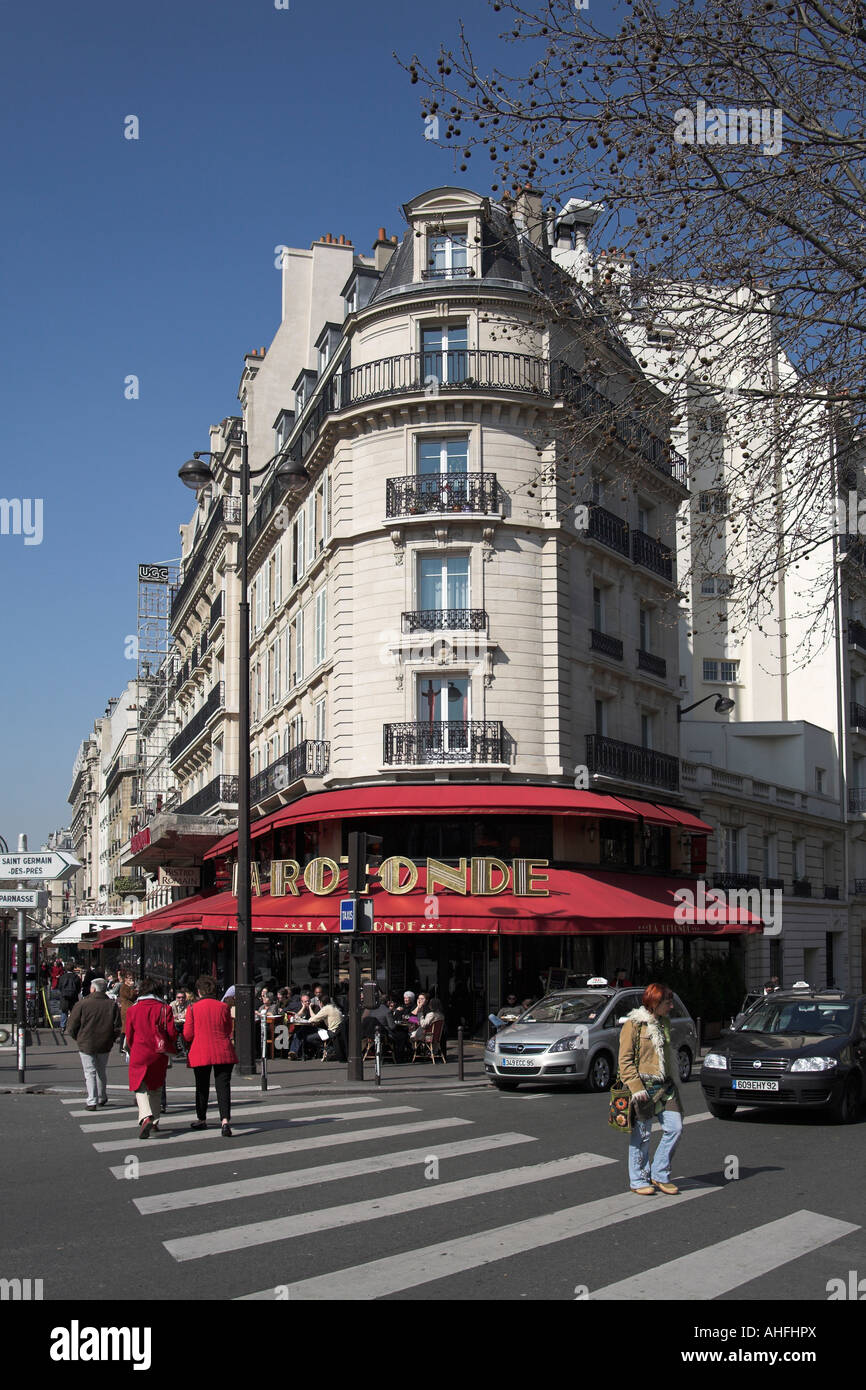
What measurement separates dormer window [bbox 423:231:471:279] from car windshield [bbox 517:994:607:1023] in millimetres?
16393

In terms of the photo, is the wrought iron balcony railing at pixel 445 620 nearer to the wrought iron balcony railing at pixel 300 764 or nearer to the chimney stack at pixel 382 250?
the wrought iron balcony railing at pixel 300 764

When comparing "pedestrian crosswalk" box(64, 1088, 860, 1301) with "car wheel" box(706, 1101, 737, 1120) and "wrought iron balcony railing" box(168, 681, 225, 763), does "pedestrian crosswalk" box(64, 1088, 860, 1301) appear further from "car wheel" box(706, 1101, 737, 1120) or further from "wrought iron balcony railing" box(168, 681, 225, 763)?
"wrought iron balcony railing" box(168, 681, 225, 763)

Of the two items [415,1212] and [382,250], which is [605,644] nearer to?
[382,250]

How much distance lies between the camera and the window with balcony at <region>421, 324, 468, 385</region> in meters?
27.3

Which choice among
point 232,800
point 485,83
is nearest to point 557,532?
point 232,800

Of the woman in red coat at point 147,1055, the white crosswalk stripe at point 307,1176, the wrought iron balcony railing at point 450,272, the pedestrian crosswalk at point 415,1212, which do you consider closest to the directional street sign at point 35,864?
the pedestrian crosswalk at point 415,1212

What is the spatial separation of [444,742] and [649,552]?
942cm

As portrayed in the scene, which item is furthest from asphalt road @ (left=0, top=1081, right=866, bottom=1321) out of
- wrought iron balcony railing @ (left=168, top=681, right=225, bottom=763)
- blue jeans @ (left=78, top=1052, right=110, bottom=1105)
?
wrought iron balcony railing @ (left=168, top=681, right=225, bottom=763)

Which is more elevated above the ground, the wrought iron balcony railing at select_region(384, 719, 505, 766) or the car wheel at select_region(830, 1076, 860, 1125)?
the wrought iron balcony railing at select_region(384, 719, 505, 766)

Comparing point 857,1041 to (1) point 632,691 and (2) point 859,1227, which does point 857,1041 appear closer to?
(2) point 859,1227

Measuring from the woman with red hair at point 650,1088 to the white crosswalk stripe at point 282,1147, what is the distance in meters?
2.63

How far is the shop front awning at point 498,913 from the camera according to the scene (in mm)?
23953

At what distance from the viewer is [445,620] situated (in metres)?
26.8
